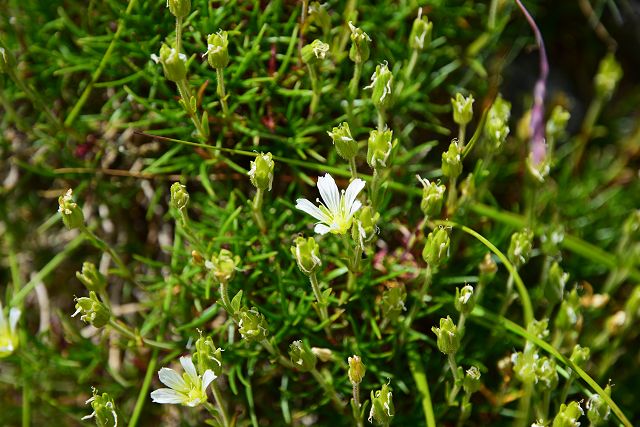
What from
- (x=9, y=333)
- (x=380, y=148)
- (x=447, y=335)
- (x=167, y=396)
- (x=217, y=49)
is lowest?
(x=9, y=333)

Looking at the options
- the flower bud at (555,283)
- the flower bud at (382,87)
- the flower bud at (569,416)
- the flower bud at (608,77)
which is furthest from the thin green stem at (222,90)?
the flower bud at (608,77)

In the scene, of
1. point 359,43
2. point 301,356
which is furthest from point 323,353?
point 359,43

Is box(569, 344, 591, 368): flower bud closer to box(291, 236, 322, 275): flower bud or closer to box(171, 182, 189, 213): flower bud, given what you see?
box(291, 236, 322, 275): flower bud

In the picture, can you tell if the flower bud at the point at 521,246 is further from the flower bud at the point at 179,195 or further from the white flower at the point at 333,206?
the flower bud at the point at 179,195

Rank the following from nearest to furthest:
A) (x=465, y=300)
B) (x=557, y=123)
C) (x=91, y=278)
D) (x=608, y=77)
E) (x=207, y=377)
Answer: (x=207, y=377) < (x=465, y=300) < (x=91, y=278) < (x=557, y=123) < (x=608, y=77)

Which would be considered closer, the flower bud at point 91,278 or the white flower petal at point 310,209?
the white flower petal at point 310,209

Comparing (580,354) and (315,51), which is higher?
(315,51)

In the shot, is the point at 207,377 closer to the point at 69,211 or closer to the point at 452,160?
the point at 69,211

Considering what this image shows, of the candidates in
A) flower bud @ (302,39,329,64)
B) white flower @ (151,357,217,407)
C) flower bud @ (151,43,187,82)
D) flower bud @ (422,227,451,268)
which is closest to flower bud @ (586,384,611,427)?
flower bud @ (422,227,451,268)
